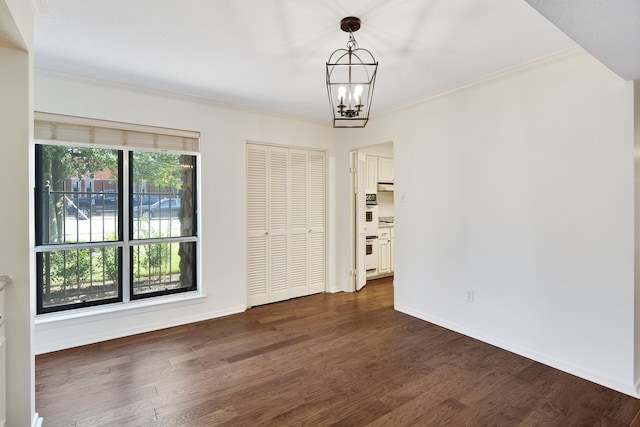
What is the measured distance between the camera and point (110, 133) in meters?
3.21

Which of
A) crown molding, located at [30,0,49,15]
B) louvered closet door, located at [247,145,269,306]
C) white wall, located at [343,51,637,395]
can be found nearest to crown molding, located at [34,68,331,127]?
louvered closet door, located at [247,145,269,306]

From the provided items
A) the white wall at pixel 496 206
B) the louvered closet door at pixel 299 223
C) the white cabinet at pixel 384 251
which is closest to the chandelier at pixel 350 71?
the white wall at pixel 496 206

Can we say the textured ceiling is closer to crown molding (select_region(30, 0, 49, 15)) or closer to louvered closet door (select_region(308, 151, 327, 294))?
crown molding (select_region(30, 0, 49, 15))

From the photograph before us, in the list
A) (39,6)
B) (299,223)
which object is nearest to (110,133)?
(39,6)

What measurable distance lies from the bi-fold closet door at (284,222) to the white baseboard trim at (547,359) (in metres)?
1.74

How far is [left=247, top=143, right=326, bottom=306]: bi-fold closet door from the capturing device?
419 cm

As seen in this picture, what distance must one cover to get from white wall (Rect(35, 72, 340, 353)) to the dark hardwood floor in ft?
0.62

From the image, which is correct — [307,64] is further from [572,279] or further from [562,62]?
[572,279]

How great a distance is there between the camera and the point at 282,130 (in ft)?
14.2

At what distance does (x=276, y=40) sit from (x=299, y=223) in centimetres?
262

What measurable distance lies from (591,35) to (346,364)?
8.82ft

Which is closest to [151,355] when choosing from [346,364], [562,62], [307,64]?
[346,364]

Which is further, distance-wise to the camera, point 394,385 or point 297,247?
point 297,247

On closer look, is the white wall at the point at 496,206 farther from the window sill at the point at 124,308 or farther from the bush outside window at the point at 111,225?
the bush outside window at the point at 111,225
